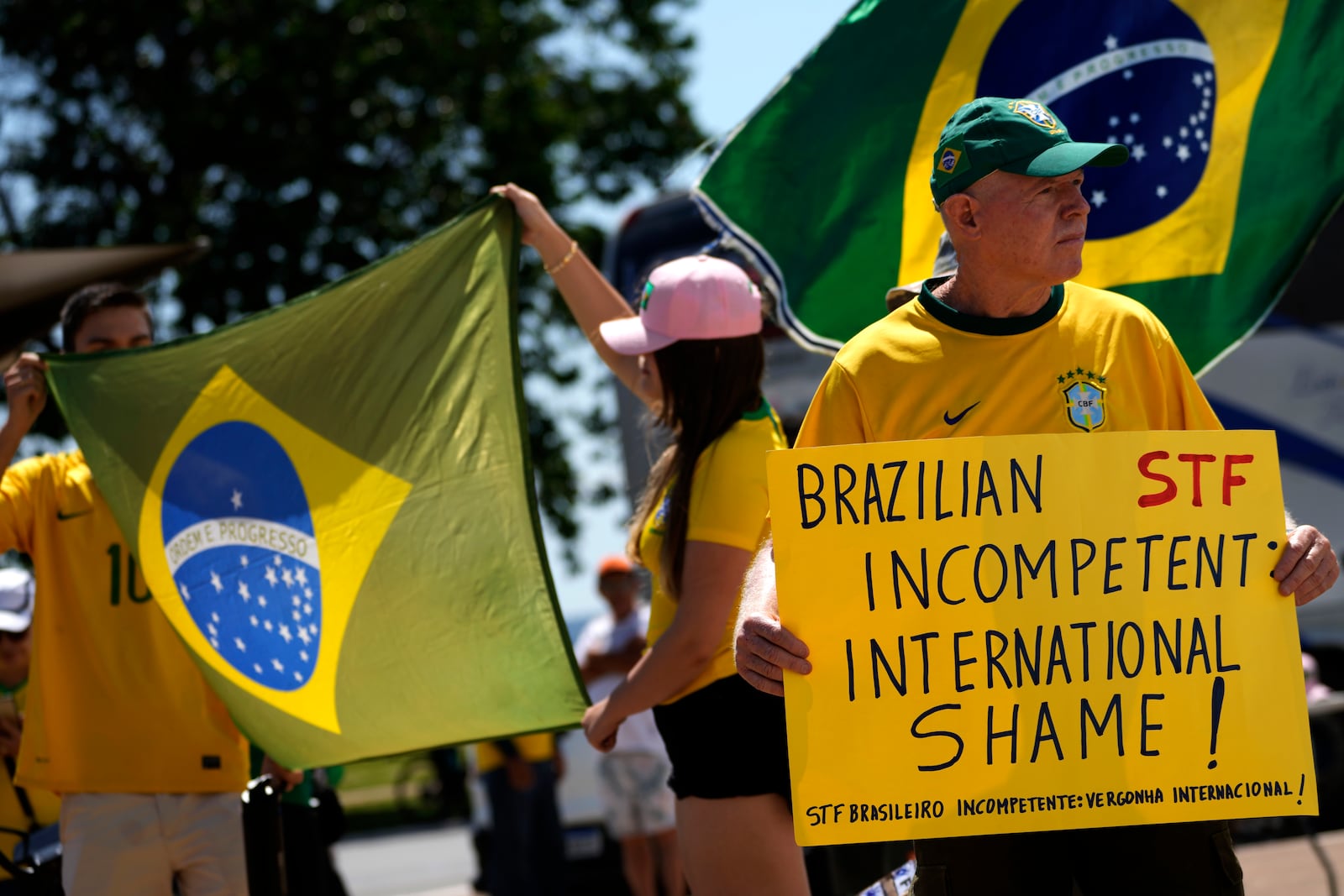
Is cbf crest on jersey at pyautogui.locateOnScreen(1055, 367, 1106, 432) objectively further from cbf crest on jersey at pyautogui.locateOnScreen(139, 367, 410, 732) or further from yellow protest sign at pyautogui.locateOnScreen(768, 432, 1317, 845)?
cbf crest on jersey at pyautogui.locateOnScreen(139, 367, 410, 732)

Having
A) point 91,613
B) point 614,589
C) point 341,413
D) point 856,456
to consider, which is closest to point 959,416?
point 856,456

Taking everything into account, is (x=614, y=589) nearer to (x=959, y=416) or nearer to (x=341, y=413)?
(x=341, y=413)

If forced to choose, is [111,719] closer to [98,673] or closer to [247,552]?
[98,673]

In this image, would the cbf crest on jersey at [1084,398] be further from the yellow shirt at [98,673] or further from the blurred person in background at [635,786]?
the blurred person in background at [635,786]

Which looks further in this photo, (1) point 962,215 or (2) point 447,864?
(2) point 447,864

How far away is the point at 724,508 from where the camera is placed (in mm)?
3467

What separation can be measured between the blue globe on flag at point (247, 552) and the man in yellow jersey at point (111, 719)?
166 mm

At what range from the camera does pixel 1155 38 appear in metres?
4.31

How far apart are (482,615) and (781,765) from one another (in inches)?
46.2

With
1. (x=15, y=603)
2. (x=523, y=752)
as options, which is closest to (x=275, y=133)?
(x=523, y=752)

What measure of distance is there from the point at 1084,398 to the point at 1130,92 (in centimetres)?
192

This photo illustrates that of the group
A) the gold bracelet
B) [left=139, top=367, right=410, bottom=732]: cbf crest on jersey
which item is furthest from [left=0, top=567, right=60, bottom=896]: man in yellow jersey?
the gold bracelet

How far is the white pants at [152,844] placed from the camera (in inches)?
166

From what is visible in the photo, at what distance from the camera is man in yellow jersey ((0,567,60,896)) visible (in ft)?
16.4
